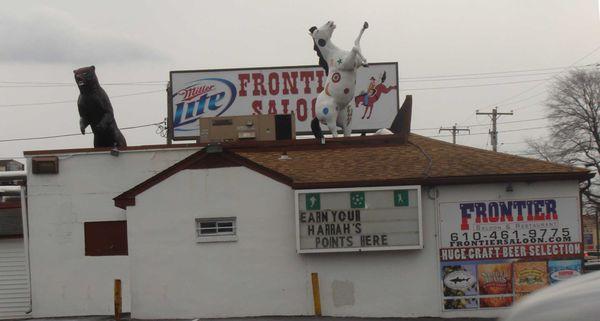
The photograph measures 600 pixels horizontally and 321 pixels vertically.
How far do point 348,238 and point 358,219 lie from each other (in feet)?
1.42

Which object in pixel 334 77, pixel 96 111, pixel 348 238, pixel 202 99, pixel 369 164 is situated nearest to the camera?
pixel 348 238

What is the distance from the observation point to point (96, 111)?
2192cm

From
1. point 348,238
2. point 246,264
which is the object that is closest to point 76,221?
point 246,264

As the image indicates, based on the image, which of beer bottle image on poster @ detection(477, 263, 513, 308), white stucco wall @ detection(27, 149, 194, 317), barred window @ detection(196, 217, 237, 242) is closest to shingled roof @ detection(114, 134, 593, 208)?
barred window @ detection(196, 217, 237, 242)

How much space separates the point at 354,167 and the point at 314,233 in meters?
2.02

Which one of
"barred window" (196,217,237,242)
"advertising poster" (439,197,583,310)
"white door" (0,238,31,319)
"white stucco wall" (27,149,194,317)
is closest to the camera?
"advertising poster" (439,197,583,310)

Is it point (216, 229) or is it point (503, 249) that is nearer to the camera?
point (503, 249)

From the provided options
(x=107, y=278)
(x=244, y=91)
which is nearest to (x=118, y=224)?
(x=107, y=278)

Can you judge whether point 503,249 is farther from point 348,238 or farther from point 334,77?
point 334,77

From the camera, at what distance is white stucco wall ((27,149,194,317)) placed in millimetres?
19359

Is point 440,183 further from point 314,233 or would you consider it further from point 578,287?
point 578,287

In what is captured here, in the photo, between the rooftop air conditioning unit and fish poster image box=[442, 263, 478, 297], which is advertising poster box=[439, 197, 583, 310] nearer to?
fish poster image box=[442, 263, 478, 297]

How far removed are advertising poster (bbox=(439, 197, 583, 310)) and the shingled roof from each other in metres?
0.66

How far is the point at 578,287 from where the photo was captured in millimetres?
4211
